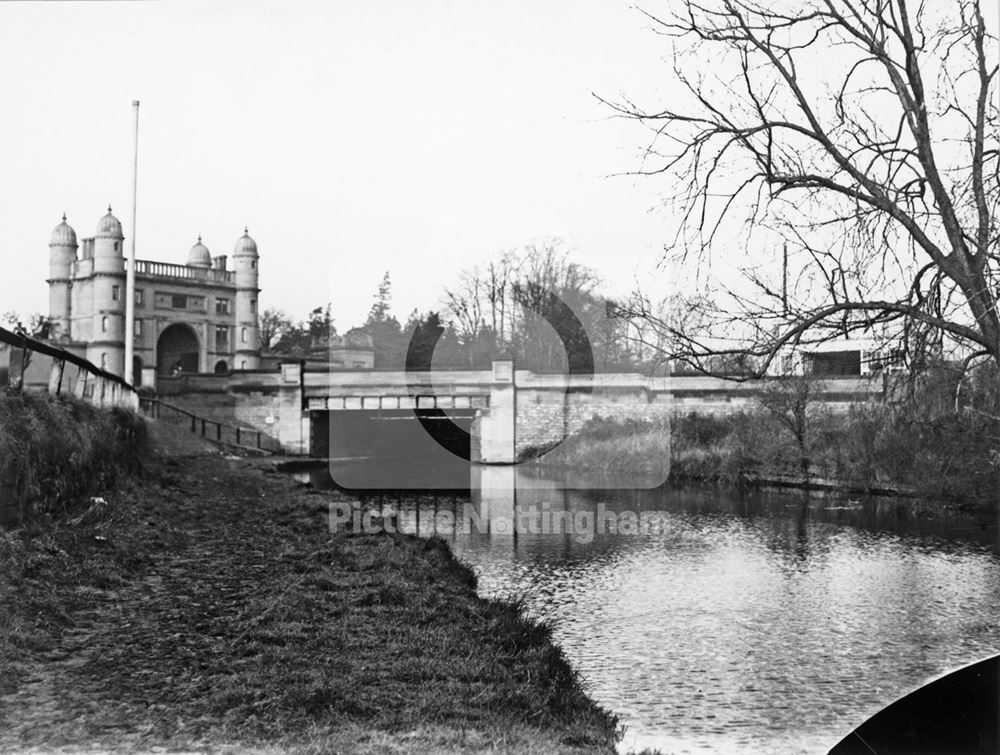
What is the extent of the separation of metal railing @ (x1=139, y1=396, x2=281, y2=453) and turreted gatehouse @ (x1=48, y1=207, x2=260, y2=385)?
24.4 ft

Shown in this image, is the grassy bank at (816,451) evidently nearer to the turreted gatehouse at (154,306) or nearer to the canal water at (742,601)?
the canal water at (742,601)

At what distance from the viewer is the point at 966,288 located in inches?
257

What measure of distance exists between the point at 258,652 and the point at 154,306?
41.3 meters

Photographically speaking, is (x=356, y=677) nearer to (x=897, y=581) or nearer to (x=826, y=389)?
(x=897, y=581)

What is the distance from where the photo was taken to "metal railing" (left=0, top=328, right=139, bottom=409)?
9.20 metres

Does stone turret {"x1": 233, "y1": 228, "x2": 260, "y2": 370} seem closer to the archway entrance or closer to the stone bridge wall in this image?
the archway entrance

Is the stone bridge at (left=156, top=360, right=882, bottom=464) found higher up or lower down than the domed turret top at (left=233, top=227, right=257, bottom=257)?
lower down

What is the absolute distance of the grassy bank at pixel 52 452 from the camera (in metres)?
7.75

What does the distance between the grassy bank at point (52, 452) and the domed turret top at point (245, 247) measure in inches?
1351

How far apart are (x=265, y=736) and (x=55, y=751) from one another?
3.03ft

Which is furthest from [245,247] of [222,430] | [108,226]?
[222,430]

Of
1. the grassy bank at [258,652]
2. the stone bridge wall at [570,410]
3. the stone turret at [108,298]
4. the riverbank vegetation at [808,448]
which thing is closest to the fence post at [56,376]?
the grassy bank at [258,652]

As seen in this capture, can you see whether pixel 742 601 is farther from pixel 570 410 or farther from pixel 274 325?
pixel 274 325

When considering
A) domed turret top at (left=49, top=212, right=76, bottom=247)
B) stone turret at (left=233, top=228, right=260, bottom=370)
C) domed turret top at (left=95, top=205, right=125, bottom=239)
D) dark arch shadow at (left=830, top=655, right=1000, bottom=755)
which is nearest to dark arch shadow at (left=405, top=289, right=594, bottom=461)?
stone turret at (left=233, top=228, right=260, bottom=370)
